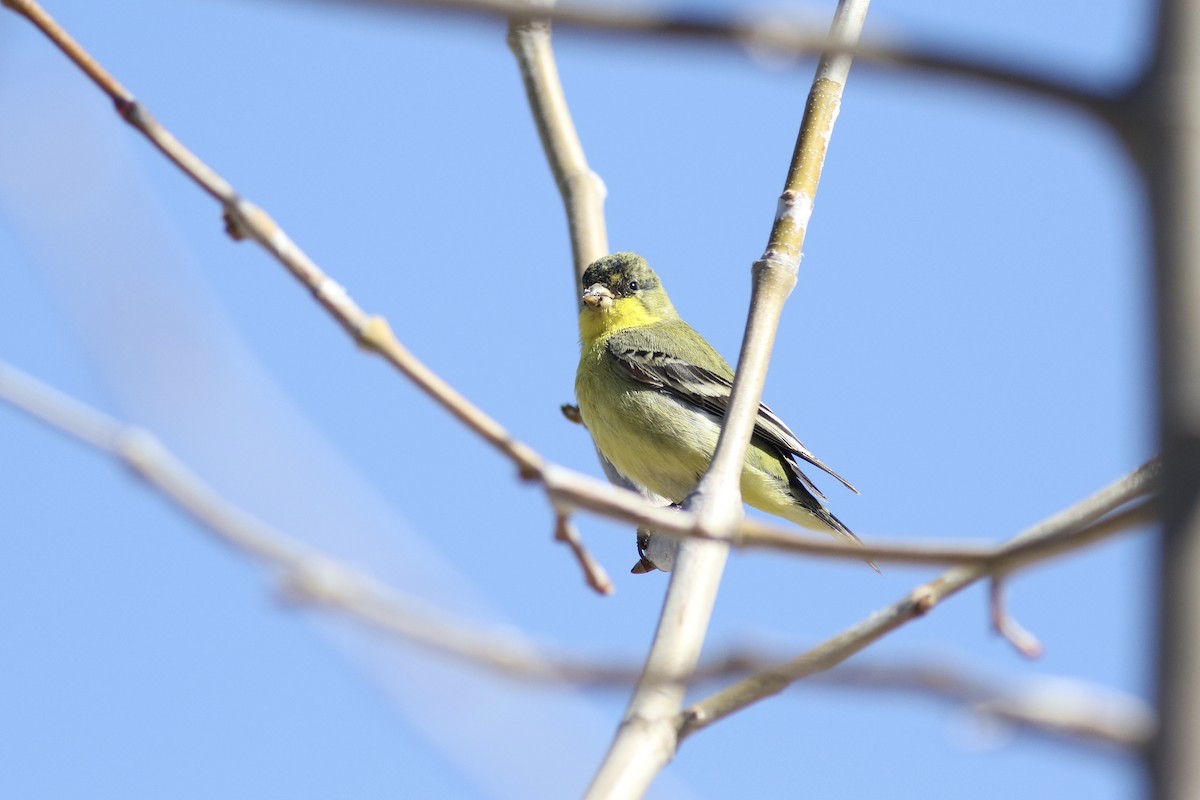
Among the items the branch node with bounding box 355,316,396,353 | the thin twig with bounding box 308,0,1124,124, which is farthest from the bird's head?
the thin twig with bounding box 308,0,1124,124

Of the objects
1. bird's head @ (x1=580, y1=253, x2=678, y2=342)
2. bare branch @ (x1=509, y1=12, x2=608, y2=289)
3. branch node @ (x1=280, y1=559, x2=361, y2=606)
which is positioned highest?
bird's head @ (x1=580, y1=253, x2=678, y2=342)

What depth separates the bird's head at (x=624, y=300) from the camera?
8.20 metres

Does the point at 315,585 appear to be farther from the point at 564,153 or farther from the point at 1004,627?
the point at 564,153

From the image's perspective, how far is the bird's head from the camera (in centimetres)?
820

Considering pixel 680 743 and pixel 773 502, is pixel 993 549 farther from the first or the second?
pixel 773 502

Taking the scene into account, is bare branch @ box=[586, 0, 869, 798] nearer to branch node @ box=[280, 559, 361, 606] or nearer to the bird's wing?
branch node @ box=[280, 559, 361, 606]

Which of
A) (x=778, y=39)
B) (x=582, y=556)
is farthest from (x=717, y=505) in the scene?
(x=778, y=39)

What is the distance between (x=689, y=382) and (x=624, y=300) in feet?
2.74

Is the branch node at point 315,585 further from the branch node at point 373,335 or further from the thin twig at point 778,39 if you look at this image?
the thin twig at point 778,39

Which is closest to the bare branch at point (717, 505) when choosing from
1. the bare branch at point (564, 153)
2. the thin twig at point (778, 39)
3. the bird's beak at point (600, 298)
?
the thin twig at point (778, 39)

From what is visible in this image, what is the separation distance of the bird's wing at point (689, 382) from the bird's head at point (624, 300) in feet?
0.76

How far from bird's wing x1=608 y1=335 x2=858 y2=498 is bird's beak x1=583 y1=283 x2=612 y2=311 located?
0.22m

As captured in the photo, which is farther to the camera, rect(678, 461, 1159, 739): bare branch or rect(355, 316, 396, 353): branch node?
rect(678, 461, 1159, 739): bare branch

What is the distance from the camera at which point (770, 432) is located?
7.60 m
